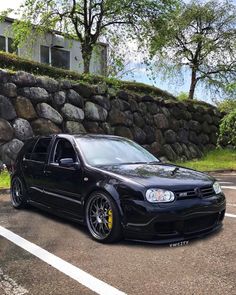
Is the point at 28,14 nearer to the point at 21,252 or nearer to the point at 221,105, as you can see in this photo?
the point at 221,105

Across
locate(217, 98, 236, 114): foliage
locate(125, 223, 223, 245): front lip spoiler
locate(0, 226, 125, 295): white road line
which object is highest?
locate(217, 98, 236, 114): foliage

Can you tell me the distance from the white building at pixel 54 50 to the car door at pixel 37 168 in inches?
507

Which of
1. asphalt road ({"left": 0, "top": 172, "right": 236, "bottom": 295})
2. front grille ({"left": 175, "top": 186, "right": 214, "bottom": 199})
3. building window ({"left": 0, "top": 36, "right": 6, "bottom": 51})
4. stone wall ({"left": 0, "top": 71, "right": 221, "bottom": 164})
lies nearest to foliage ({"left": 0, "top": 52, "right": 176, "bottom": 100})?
stone wall ({"left": 0, "top": 71, "right": 221, "bottom": 164})

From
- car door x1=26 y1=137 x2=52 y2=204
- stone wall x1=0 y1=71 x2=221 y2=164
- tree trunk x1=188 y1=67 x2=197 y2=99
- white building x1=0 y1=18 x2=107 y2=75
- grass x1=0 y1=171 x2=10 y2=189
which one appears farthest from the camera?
tree trunk x1=188 y1=67 x2=197 y2=99

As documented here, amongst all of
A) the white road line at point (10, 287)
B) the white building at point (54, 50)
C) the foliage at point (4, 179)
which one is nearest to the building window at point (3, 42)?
the white building at point (54, 50)

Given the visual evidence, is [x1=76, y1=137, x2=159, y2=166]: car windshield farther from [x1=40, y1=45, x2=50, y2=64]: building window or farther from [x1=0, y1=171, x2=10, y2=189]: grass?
[x1=40, y1=45, x2=50, y2=64]: building window

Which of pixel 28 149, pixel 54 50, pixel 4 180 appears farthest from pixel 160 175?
pixel 54 50

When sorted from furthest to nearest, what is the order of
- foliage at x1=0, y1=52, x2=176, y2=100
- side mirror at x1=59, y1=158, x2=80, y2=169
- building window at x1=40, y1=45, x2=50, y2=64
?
building window at x1=40, y1=45, x2=50, y2=64, foliage at x1=0, y1=52, x2=176, y2=100, side mirror at x1=59, y1=158, x2=80, y2=169

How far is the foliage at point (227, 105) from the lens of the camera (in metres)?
23.0

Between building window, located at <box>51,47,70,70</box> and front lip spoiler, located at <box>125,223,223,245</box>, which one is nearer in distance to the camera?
front lip spoiler, located at <box>125,223,223,245</box>

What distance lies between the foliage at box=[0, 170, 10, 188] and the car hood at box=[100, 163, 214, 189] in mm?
4815

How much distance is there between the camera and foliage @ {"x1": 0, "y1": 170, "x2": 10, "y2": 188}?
9.93 meters

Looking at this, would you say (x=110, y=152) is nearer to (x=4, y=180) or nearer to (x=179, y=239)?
(x=179, y=239)

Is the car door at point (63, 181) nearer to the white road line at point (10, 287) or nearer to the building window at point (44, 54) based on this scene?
the white road line at point (10, 287)
